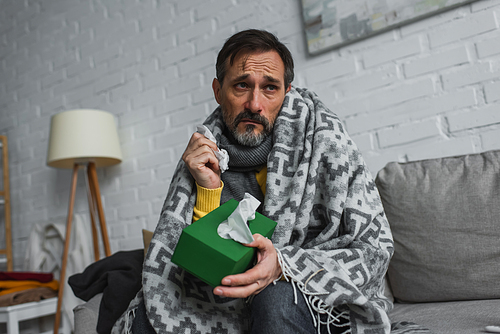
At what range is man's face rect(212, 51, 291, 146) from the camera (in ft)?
4.09

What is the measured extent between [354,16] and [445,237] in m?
0.96

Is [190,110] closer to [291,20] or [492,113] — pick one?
[291,20]

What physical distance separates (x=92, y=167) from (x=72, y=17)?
109 cm

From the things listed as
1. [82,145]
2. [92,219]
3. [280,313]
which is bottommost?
[280,313]

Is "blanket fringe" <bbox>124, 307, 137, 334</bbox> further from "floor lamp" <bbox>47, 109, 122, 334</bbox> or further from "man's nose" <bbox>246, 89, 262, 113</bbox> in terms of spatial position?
"floor lamp" <bbox>47, 109, 122, 334</bbox>

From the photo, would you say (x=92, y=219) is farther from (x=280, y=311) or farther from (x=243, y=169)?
(x=280, y=311)

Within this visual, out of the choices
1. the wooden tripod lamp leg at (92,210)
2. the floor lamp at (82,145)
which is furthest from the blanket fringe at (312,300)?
the wooden tripod lamp leg at (92,210)

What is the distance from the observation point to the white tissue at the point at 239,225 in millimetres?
795

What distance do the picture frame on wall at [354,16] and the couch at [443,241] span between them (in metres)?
0.60

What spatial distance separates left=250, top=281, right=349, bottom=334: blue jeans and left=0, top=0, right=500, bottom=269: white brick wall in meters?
0.92

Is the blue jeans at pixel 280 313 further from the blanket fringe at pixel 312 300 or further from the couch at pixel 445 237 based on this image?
the couch at pixel 445 237

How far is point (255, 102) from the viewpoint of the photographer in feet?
4.06

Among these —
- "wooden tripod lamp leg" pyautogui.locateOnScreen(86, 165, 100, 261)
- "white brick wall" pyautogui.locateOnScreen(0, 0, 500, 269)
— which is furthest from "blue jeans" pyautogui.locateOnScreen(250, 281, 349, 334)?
"wooden tripod lamp leg" pyautogui.locateOnScreen(86, 165, 100, 261)

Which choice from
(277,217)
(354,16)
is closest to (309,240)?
(277,217)
